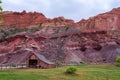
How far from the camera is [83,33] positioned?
120250 millimetres

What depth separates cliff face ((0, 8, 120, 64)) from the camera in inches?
4076

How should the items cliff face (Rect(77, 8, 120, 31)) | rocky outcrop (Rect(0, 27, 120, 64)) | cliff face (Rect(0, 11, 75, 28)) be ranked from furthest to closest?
cliff face (Rect(0, 11, 75, 28)) < cliff face (Rect(77, 8, 120, 31)) < rocky outcrop (Rect(0, 27, 120, 64))

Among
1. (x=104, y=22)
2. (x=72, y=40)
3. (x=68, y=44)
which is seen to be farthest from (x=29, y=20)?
(x=68, y=44)

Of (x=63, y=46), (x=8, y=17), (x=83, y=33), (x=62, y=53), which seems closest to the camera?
(x=62, y=53)

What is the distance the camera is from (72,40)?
116 meters

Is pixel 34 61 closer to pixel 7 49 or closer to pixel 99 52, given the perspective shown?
pixel 99 52

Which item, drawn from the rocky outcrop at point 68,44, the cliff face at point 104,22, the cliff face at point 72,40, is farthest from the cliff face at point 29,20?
the rocky outcrop at point 68,44

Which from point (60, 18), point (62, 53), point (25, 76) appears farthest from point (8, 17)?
point (25, 76)

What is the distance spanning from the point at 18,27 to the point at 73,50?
45.4 m

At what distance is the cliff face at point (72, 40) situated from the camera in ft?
340

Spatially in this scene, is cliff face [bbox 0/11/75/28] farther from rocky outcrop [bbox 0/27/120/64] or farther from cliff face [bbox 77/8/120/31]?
rocky outcrop [bbox 0/27/120/64]

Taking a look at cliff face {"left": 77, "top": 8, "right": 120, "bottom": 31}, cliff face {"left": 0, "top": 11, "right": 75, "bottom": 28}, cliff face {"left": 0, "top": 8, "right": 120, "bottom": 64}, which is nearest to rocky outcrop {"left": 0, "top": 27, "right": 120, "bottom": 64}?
cliff face {"left": 0, "top": 8, "right": 120, "bottom": 64}

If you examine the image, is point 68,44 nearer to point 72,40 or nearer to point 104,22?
point 72,40

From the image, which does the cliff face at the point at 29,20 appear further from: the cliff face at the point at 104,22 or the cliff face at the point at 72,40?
the cliff face at the point at 104,22
